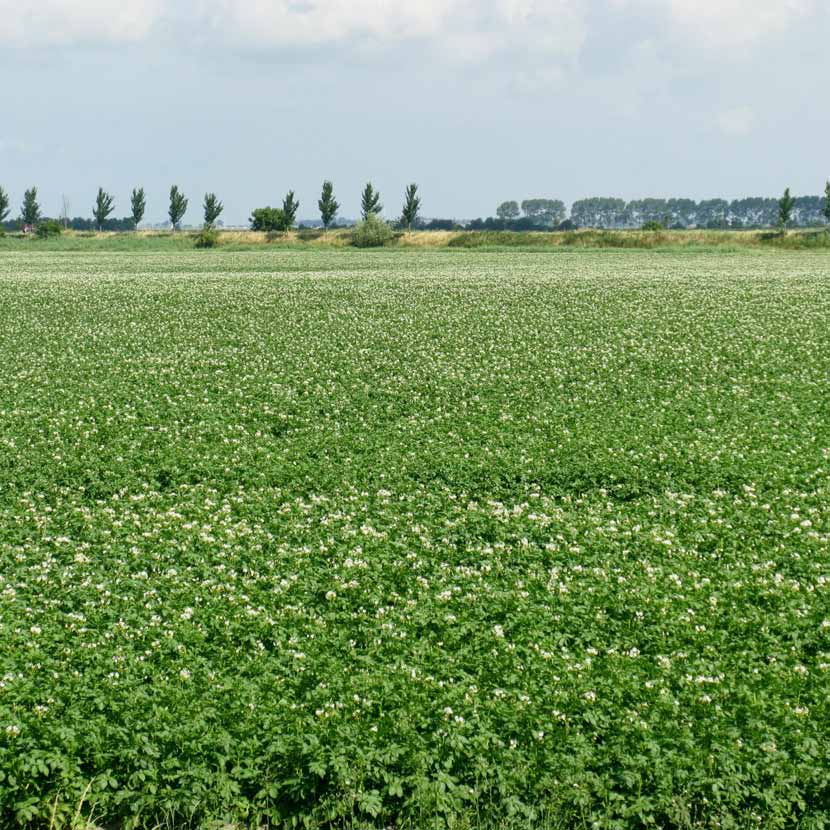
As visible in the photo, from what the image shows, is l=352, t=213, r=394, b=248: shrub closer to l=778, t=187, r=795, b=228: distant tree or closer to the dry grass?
the dry grass

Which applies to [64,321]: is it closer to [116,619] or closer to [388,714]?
[116,619]

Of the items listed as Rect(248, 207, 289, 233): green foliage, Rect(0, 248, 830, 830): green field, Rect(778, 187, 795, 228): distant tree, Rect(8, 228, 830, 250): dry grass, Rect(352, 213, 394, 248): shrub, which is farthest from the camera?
Rect(248, 207, 289, 233): green foliage

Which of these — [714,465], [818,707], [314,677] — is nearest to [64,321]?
[714,465]

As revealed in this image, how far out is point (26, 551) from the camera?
13.3m

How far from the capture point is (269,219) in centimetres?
14075

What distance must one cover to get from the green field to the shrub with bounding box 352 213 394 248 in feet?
282

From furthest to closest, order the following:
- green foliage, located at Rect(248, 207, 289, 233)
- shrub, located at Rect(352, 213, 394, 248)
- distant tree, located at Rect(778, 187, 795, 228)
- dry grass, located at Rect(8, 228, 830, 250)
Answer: green foliage, located at Rect(248, 207, 289, 233), distant tree, located at Rect(778, 187, 795, 228), shrub, located at Rect(352, 213, 394, 248), dry grass, located at Rect(8, 228, 830, 250)

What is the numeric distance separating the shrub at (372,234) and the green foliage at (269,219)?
29.2 m

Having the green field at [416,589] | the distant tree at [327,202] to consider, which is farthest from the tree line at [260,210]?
the green field at [416,589]

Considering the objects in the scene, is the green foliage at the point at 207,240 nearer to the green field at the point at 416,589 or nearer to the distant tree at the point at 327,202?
the distant tree at the point at 327,202

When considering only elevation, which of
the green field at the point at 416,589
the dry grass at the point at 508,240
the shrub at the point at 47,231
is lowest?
the green field at the point at 416,589

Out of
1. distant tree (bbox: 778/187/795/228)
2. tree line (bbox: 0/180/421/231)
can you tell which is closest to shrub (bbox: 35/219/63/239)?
tree line (bbox: 0/180/421/231)

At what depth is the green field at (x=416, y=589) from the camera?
818cm

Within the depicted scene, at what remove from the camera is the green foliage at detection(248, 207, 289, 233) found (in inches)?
A: 5527
